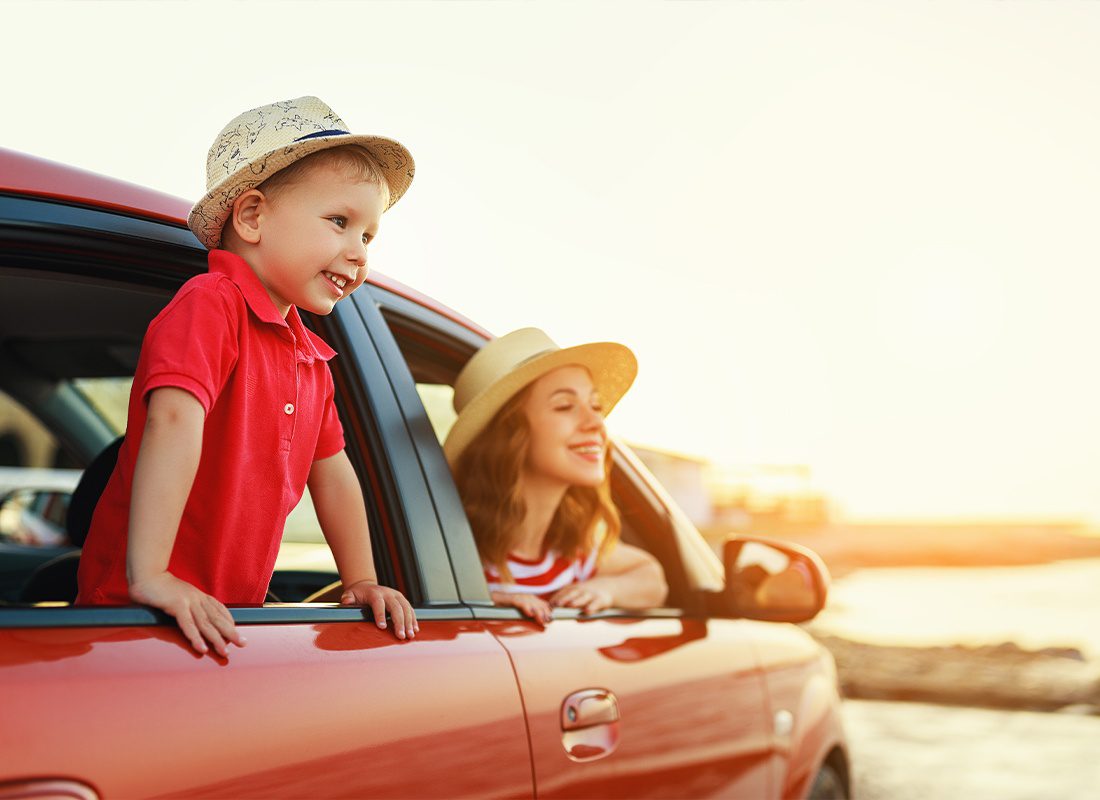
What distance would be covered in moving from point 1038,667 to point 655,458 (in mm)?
29281

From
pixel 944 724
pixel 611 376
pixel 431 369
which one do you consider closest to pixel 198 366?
pixel 431 369

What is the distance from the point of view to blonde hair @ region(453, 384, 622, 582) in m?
2.85

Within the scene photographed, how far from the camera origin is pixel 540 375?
9.64 ft

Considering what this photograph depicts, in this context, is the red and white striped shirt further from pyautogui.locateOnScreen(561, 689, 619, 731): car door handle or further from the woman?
pyautogui.locateOnScreen(561, 689, 619, 731): car door handle

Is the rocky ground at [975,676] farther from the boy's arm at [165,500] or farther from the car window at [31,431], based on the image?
the boy's arm at [165,500]

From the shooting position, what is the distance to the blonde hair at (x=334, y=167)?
1822 millimetres

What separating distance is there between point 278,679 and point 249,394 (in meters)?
0.43

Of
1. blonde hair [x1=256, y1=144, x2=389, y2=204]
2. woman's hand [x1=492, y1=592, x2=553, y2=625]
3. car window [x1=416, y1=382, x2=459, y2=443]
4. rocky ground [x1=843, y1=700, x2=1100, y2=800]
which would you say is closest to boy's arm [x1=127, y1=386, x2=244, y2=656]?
blonde hair [x1=256, y1=144, x2=389, y2=204]

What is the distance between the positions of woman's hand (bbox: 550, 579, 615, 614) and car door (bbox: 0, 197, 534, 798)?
39cm

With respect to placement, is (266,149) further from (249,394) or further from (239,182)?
(249,394)

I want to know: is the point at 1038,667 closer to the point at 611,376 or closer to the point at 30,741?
the point at 611,376

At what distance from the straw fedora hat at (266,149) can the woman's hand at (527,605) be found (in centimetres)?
74

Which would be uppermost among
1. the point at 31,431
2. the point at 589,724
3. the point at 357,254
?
the point at 31,431

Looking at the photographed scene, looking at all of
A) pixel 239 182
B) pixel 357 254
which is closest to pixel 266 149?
pixel 239 182
